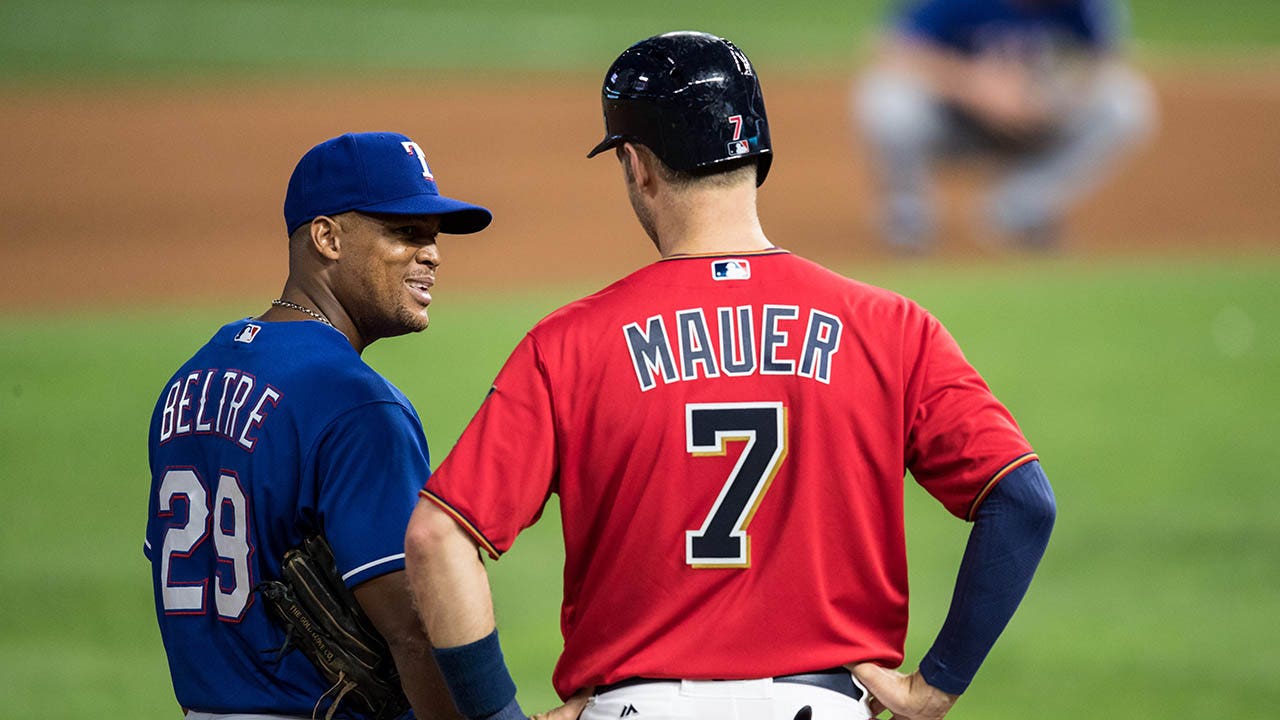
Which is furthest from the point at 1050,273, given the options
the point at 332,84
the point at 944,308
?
the point at 332,84

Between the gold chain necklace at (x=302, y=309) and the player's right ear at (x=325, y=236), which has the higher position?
the player's right ear at (x=325, y=236)

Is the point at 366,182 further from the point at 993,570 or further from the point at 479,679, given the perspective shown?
the point at 993,570

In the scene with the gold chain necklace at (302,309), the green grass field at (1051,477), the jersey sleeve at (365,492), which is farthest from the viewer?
the green grass field at (1051,477)

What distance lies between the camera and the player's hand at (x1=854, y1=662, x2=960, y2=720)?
2564 mm

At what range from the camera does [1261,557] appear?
7.59m

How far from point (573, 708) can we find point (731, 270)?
2.57 feet

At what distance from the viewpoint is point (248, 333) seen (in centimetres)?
293

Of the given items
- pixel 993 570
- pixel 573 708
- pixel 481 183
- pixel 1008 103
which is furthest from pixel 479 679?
pixel 481 183

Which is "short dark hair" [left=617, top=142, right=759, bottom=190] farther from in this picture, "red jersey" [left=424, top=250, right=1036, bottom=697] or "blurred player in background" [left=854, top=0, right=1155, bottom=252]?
"blurred player in background" [left=854, top=0, right=1155, bottom=252]

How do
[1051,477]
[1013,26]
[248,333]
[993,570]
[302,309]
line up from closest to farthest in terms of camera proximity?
[993,570] → [248,333] → [302,309] → [1051,477] → [1013,26]

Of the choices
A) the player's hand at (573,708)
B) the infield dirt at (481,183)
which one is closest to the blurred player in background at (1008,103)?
the infield dirt at (481,183)

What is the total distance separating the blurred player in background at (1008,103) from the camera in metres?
16.2

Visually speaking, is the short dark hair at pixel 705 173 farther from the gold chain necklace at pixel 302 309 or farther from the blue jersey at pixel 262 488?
the gold chain necklace at pixel 302 309

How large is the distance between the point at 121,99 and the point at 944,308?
13877 mm
